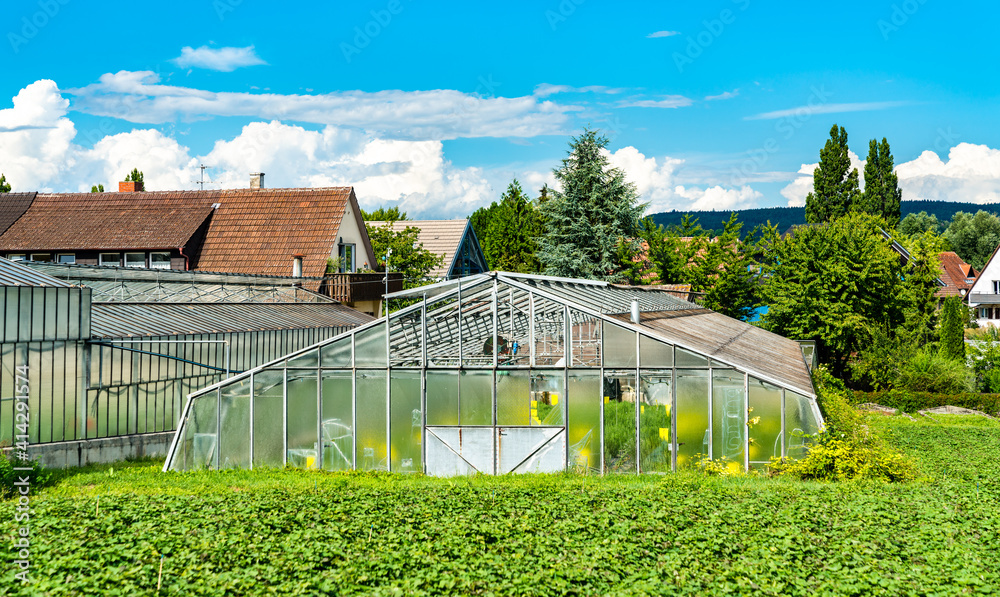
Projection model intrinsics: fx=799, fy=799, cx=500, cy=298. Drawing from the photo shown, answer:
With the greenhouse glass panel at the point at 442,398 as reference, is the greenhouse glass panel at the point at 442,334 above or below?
above

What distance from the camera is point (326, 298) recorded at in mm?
32000

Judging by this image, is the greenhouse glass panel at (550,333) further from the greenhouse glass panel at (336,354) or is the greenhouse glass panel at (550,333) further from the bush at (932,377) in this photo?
the bush at (932,377)

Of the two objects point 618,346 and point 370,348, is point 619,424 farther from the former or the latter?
point 370,348

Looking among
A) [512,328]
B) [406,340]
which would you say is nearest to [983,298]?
[512,328]

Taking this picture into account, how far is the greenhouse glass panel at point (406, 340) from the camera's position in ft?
56.9

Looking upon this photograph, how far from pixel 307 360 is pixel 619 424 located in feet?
22.2

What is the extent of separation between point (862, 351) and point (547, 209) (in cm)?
1629

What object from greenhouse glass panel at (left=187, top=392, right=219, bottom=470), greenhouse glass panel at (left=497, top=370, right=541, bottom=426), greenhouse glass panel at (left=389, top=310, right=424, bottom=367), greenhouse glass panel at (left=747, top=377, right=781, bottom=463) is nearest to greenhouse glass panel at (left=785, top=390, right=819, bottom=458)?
greenhouse glass panel at (left=747, top=377, right=781, bottom=463)

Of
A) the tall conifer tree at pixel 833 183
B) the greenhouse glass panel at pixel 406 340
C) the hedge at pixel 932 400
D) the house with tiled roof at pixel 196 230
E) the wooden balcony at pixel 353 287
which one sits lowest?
the hedge at pixel 932 400

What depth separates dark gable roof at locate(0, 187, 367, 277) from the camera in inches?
1289

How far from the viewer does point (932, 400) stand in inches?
1286

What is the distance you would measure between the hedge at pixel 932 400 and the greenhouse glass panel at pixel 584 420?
19.8 m

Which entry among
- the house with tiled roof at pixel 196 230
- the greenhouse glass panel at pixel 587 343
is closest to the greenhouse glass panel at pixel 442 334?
the greenhouse glass panel at pixel 587 343

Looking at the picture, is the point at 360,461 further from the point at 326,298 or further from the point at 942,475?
the point at 326,298
